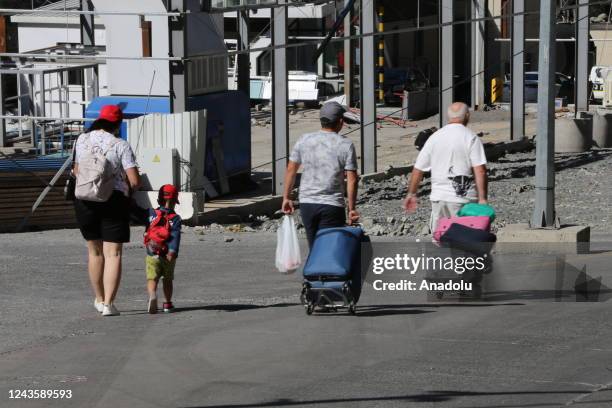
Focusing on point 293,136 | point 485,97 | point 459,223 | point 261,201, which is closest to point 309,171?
point 459,223

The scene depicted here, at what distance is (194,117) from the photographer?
19.2 meters

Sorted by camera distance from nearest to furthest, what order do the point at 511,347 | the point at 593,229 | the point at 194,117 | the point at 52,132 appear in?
the point at 511,347 → the point at 593,229 → the point at 194,117 → the point at 52,132

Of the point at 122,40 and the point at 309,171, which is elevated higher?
the point at 122,40

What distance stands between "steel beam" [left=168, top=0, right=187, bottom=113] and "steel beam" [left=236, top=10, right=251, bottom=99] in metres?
2.93

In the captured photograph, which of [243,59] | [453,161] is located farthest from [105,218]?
[243,59]

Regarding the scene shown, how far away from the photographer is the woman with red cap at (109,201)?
10023mm

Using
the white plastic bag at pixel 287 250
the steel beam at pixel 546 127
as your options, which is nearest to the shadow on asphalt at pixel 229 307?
the white plastic bag at pixel 287 250

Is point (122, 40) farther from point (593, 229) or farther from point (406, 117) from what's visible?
point (406, 117)

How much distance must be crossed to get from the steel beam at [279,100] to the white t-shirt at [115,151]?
1134cm

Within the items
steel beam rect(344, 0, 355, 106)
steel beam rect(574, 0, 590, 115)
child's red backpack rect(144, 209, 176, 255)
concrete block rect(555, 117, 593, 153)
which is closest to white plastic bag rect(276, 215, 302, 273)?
child's red backpack rect(144, 209, 176, 255)

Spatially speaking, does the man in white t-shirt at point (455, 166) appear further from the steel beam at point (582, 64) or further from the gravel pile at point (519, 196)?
the steel beam at point (582, 64)

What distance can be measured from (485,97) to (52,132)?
70.9 ft

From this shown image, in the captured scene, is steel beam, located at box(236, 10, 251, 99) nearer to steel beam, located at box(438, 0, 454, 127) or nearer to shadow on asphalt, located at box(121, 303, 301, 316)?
steel beam, located at box(438, 0, 454, 127)

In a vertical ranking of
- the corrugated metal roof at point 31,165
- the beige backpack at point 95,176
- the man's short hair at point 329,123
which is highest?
the man's short hair at point 329,123
